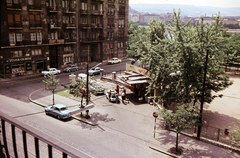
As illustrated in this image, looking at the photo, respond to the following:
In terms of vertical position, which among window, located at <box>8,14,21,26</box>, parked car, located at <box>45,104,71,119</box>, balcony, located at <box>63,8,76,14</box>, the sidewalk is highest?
balcony, located at <box>63,8,76,14</box>

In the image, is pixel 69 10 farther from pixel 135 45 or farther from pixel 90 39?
pixel 135 45

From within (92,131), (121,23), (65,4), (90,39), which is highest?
(65,4)

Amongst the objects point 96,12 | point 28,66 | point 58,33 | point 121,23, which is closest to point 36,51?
point 28,66

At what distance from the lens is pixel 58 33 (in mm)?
49250

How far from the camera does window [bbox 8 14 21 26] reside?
38.9 metres

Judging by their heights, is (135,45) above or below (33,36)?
below

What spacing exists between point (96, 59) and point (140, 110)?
Result: 1404 inches

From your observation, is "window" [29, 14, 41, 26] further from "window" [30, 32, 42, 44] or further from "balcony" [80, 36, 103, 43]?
"balcony" [80, 36, 103, 43]

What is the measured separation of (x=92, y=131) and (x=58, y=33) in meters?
33.5

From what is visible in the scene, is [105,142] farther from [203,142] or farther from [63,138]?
[203,142]

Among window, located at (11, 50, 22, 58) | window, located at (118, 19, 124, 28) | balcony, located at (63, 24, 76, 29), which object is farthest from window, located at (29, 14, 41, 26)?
window, located at (118, 19, 124, 28)

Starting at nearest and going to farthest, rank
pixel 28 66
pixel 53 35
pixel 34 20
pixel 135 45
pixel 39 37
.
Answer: pixel 135 45
pixel 34 20
pixel 28 66
pixel 39 37
pixel 53 35

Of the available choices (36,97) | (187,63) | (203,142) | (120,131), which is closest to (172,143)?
(203,142)

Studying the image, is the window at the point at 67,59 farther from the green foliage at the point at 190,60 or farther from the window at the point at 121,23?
the green foliage at the point at 190,60
